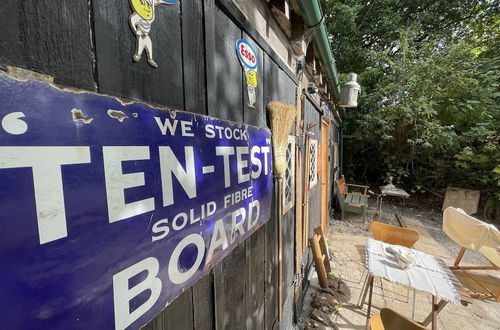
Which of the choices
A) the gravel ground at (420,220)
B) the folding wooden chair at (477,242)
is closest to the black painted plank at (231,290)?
the folding wooden chair at (477,242)

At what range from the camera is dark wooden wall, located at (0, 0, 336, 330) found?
47 cm

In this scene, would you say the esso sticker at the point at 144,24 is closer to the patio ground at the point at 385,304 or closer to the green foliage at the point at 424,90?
the patio ground at the point at 385,304

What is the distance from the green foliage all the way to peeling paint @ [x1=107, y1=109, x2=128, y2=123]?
28.0 ft

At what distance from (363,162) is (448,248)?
5.32 meters

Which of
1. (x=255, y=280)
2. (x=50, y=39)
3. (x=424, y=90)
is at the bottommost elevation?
(x=255, y=280)

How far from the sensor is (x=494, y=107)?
6.82 meters

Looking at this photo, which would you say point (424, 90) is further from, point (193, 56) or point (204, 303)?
point (204, 303)

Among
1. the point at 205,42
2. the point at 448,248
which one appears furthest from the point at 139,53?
the point at 448,248

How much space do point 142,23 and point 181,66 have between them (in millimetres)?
187

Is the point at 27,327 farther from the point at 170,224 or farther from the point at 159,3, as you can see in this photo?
the point at 159,3

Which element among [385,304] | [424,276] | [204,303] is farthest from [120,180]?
[385,304]

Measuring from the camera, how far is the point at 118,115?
0.54 m

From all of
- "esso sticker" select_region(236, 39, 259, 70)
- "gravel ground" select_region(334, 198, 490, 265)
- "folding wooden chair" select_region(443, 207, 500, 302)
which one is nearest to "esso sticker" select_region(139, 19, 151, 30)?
"esso sticker" select_region(236, 39, 259, 70)

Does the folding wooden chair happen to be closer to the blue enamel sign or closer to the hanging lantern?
the hanging lantern
